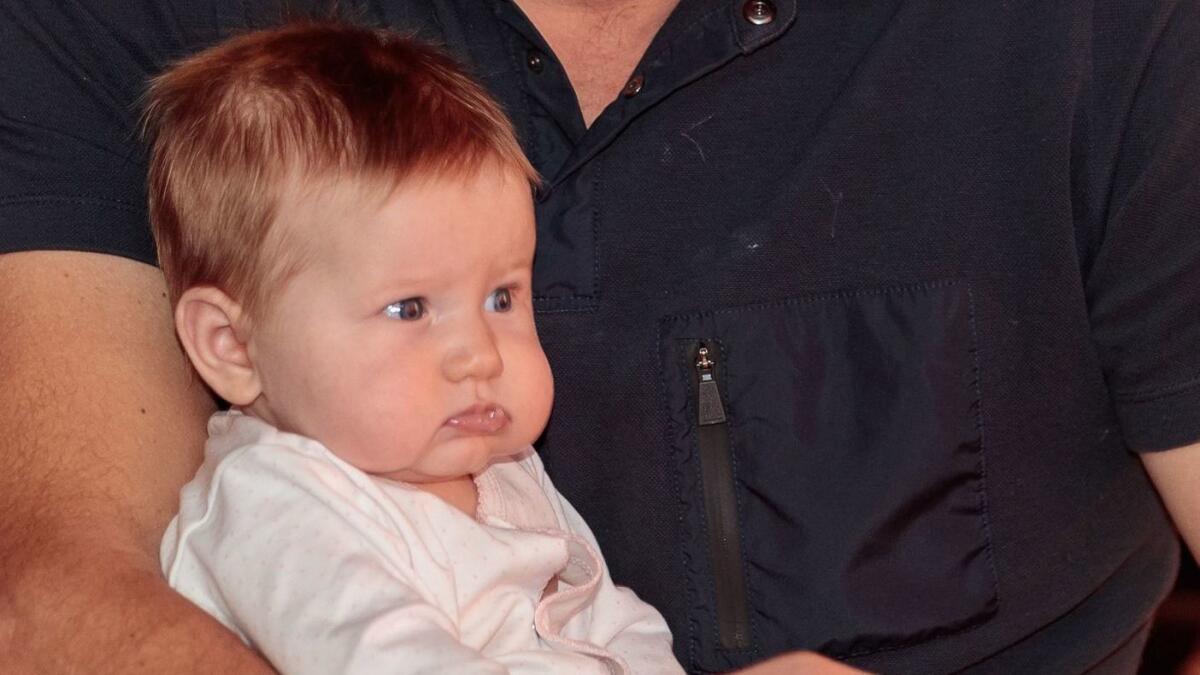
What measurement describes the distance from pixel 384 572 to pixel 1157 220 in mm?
802

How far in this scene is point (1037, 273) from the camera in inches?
66.0

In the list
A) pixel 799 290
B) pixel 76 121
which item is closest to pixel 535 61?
pixel 799 290

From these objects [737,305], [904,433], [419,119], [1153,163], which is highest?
[419,119]

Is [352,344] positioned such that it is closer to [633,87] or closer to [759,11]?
[633,87]

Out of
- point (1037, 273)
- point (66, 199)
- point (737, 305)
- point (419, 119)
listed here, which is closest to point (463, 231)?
point (419, 119)

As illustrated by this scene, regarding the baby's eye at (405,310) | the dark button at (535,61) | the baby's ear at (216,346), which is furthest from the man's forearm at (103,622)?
the dark button at (535,61)

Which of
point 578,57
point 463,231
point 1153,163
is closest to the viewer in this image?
point 463,231

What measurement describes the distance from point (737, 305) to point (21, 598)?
2.30ft

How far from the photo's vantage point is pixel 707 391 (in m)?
1.65

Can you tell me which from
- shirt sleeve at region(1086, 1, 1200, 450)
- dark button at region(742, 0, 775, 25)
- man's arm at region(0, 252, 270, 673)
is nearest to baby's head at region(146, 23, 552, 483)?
man's arm at region(0, 252, 270, 673)

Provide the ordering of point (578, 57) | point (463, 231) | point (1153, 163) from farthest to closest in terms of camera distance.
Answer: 1. point (578, 57)
2. point (1153, 163)
3. point (463, 231)

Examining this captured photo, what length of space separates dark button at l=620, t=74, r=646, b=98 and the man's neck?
5 centimetres

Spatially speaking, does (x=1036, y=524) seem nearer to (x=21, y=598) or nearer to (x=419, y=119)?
(x=419, y=119)

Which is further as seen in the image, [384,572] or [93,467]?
[93,467]
